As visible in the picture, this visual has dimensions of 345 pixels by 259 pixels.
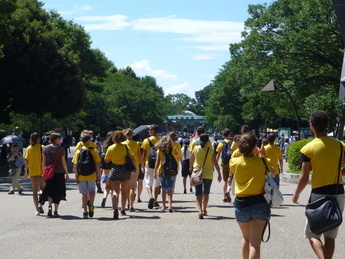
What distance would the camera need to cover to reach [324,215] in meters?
5.66

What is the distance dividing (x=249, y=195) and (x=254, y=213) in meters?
0.21

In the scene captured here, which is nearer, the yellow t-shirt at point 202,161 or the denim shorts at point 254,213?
the denim shorts at point 254,213

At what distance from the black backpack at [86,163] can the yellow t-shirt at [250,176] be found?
5.36 meters

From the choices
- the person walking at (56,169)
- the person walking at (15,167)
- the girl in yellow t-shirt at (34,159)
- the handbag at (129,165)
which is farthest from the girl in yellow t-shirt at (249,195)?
the person walking at (15,167)

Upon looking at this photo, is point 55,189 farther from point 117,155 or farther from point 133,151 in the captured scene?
point 133,151

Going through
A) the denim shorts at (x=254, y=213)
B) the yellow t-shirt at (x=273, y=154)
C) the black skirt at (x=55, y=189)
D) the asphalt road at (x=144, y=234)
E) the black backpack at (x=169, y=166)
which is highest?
the yellow t-shirt at (x=273, y=154)

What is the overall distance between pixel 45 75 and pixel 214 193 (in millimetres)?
20924

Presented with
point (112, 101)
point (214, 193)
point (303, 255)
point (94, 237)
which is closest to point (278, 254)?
point (303, 255)

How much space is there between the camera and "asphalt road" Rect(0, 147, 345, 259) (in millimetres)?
7613

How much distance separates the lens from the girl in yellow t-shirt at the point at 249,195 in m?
5.93

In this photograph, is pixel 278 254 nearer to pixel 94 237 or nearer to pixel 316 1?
pixel 94 237

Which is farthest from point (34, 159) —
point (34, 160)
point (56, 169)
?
point (56, 169)

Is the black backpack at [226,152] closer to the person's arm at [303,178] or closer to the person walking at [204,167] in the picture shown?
the person walking at [204,167]

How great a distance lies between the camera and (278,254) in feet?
24.6
